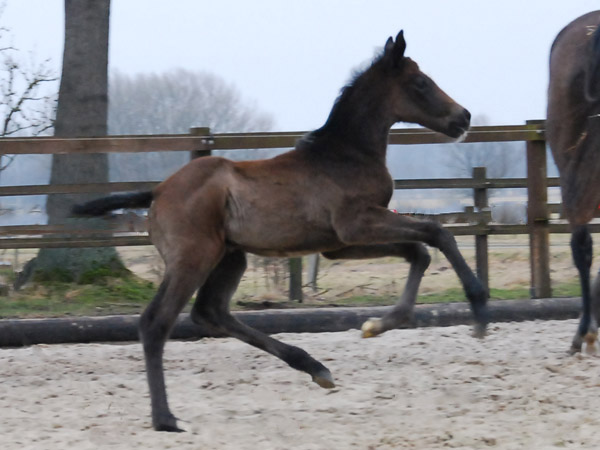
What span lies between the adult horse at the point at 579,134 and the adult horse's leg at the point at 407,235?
4.18ft

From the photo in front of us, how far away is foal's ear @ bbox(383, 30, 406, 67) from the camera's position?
487 centimetres

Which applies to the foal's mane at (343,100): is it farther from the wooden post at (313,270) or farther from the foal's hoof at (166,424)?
the wooden post at (313,270)

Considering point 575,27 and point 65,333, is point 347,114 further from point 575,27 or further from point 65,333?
point 65,333

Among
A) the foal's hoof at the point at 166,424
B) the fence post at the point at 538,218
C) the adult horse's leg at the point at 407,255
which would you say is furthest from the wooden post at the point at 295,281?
the foal's hoof at the point at 166,424

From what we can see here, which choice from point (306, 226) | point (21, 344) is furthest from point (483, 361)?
point (21, 344)

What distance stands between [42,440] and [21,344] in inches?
100

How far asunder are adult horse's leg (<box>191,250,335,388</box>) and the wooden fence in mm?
2365

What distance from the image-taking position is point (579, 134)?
5.60 m

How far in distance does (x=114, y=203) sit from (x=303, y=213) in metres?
1.02

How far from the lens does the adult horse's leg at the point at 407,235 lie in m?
4.54

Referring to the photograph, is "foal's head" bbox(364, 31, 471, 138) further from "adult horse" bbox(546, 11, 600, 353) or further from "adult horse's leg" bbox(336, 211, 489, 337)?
"adult horse" bbox(546, 11, 600, 353)

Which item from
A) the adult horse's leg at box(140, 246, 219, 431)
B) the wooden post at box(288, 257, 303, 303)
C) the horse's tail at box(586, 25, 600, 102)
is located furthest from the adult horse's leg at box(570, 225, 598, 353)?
the wooden post at box(288, 257, 303, 303)

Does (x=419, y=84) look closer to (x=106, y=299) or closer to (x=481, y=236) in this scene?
(x=481, y=236)

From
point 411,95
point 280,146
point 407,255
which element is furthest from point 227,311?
point 280,146
